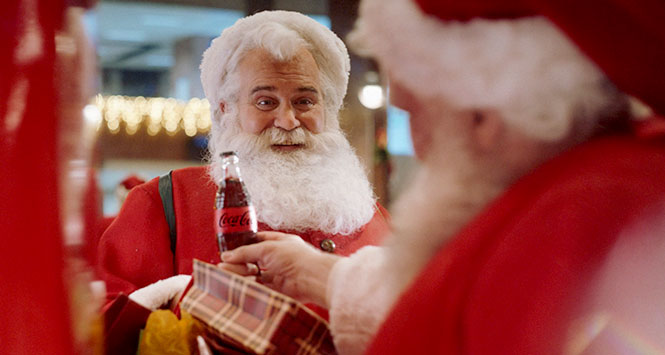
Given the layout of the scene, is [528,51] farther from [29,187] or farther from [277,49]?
[277,49]

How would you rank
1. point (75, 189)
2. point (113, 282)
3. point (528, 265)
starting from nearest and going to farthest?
point (528, 265)
point (75, 189)
point (113, 282)

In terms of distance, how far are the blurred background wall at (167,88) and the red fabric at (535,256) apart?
5036mm

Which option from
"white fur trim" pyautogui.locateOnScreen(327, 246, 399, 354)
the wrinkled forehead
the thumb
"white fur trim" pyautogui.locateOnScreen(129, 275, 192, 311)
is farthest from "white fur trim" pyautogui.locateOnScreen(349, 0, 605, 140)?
the wrinkled forehead

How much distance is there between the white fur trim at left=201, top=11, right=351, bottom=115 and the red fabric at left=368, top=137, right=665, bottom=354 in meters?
1.40

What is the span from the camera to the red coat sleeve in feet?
6.23

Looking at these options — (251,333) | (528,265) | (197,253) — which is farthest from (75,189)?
(197,253)

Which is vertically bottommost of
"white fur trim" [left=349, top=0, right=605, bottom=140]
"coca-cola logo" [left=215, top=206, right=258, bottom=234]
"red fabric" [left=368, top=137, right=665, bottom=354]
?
"coca-cola logo" [left=215, top=206, right=258, bottom=234]

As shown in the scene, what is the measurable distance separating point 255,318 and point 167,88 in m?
8.50

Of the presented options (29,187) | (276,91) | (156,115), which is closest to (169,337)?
(29,187)

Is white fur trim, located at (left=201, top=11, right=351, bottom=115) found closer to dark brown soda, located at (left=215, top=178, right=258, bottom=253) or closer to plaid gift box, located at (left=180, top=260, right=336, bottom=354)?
dark brown soda, located at (left=215, top=178, right=258, bottom=253)

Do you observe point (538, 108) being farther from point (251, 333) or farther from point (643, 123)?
point (251, 333)

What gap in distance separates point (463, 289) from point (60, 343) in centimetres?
47

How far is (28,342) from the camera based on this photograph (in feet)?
2.42

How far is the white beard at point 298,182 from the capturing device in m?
2.00
